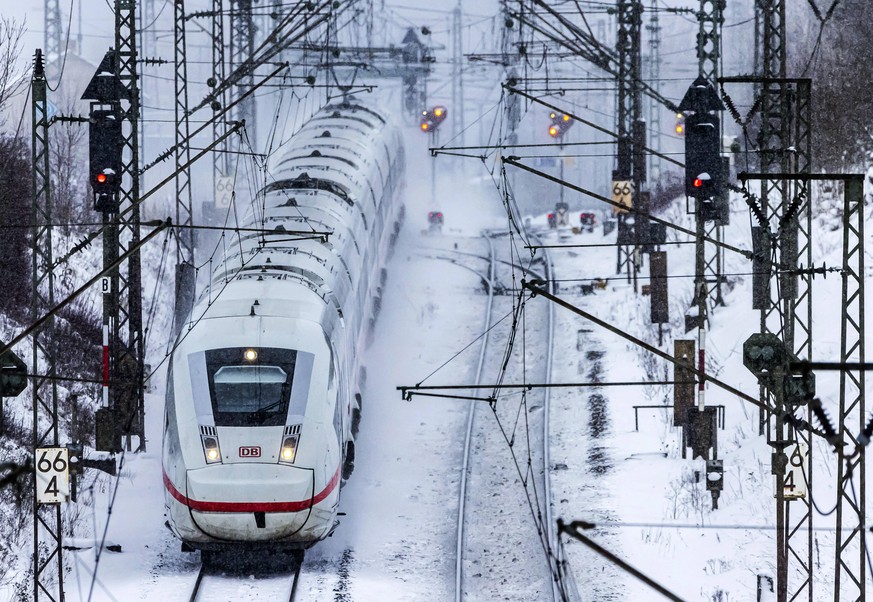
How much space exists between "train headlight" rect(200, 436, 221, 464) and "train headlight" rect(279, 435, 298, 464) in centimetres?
73

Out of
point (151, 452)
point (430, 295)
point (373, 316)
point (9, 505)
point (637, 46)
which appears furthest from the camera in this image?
point (430, 295)

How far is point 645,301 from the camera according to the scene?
3375cm

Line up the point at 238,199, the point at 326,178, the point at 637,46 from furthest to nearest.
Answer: the point at 238,199, the point at 637,46, the point at 326,178

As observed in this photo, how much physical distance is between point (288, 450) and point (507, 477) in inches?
251

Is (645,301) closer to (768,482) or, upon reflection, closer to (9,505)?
(768,482)

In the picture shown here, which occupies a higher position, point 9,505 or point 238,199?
point 238,199

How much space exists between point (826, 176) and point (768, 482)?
784cm

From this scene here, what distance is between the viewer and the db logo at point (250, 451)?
1747 cm

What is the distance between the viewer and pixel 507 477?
2331 centimetres

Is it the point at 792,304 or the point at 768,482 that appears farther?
the point at 768,482

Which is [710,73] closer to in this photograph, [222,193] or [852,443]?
[852,443]

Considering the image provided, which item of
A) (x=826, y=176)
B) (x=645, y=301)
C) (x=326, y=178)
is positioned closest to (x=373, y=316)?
(x=326, y=178)

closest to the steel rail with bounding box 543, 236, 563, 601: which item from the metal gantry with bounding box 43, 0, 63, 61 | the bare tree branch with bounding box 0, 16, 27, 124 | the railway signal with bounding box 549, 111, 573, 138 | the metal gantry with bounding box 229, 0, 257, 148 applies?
the metal gantry with bounding box 229, 0, 257, 148

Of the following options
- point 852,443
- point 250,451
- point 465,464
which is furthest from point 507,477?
point 250,451
